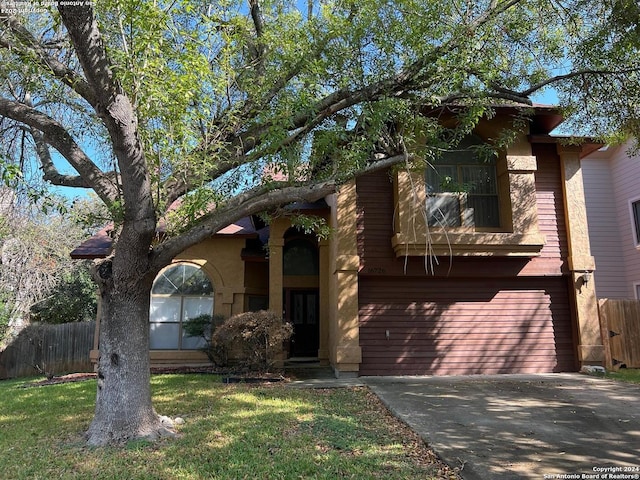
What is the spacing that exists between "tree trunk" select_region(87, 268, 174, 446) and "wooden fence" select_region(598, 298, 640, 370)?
10.7 metres

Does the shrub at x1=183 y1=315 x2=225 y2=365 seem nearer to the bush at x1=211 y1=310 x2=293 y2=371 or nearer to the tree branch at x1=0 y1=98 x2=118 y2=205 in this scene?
the bush at x1=211 y1=310 x2=293 y2=371

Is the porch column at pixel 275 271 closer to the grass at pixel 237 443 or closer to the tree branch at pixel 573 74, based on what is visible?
the grass at pixel 237 443

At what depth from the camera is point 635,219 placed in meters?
15.0

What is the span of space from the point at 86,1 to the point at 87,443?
16.7 feet

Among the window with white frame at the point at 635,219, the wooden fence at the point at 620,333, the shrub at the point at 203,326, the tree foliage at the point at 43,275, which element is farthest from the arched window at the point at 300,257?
the window with white frame at the point at 635,219

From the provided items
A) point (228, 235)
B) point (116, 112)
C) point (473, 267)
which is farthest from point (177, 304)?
point (116, 112)

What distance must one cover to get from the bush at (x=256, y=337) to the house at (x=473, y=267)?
1.44 meters

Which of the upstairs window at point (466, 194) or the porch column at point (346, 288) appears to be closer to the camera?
the porch column at point (346, 288)

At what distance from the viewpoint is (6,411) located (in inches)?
317


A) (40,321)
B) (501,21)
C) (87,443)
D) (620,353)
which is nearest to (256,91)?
(501,21)

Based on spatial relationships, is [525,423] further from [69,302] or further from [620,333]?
[69,302]

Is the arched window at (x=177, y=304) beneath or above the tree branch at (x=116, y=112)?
beneath

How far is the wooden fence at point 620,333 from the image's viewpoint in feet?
37.1

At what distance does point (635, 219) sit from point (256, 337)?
1319 centimetres
